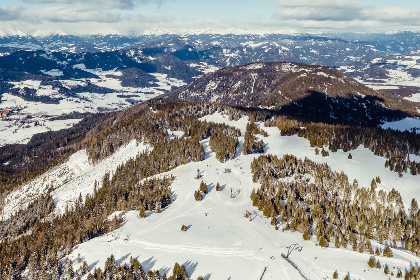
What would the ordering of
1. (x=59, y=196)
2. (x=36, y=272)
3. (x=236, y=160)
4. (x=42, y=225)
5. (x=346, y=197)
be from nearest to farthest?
(x=36, y=272) < (x=346, y=197) < (x=42, y=225) < (x=236, y=160) < (x=59, y=196)

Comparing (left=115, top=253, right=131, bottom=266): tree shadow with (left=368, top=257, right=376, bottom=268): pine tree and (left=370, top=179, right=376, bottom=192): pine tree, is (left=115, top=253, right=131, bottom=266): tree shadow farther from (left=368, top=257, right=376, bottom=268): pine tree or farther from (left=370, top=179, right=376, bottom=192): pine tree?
(left=370, top=179, right=376, bottom=192): pine tree

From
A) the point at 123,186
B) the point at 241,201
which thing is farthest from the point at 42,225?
the point at 241,201

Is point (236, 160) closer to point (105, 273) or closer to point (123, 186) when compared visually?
point (123, 186)

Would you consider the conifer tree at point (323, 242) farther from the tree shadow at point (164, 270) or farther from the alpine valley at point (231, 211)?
the tree shadow at point (164, 270)

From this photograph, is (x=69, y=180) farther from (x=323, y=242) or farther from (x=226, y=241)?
(x=323, y=242)

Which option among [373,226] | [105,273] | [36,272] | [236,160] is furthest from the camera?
[236,160]

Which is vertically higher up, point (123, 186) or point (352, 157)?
point (352, 157)

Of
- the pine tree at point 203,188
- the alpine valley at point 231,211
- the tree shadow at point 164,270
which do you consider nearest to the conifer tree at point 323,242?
the alpine valley at point 231,211
